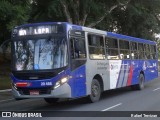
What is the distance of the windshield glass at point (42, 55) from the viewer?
1373 centimetres

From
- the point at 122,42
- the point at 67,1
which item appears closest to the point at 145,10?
the point at 67,1

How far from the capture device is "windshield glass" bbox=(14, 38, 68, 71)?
45.0 feet

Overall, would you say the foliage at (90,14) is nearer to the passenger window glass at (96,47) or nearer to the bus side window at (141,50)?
the passenger window glass at (96,47)

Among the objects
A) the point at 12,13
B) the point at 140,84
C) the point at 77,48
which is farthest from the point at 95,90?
the point at 140,84

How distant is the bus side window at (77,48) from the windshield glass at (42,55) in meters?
0.42

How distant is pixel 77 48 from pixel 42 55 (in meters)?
Result: 1.42

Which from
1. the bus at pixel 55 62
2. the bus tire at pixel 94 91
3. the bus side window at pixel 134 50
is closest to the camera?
the bus at pixel 55 62

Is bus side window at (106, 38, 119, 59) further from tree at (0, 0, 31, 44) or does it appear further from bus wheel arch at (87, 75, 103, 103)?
tree at (0, 0, 31, 44)

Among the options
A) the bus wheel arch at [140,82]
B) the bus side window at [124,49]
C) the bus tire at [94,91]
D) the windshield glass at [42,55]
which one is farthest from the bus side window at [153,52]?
the windshield glass at [42,55]

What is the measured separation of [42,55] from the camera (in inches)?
543

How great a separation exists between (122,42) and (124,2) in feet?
47.1

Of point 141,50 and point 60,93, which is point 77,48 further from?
point 141,50

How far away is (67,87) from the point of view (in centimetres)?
1371

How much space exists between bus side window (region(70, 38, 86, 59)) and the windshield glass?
0.42m
